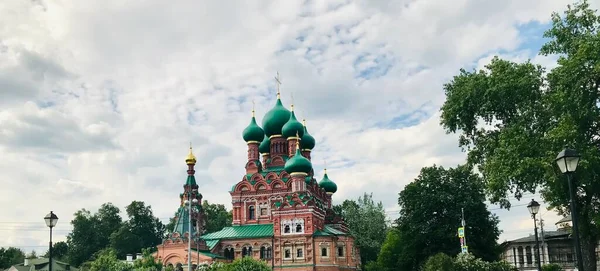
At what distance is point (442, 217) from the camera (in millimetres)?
43625

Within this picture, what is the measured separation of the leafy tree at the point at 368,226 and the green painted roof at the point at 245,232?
1181 cm

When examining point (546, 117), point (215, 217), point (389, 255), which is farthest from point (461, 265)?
point (215, 217)

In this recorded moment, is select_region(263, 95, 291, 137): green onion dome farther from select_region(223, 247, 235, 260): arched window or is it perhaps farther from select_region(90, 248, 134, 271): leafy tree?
select_region(90, 248, 134, 271): leafy tree

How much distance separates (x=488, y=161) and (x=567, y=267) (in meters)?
28.8

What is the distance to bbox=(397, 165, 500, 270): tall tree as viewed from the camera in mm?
42406

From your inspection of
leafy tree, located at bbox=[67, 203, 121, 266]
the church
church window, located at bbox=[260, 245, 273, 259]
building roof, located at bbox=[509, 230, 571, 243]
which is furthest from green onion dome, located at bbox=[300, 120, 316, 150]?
leafy tree, located at bbox=[67, 203, 121, 266]

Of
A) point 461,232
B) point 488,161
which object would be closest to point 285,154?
point 461,232

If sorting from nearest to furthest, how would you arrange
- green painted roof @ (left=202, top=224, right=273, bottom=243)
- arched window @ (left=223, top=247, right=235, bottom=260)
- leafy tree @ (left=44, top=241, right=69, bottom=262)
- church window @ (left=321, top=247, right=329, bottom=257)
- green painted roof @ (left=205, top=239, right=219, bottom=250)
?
church window @ (left=321, top=247, right=329, bottom=257), green painted roof @ (left=205, top=239, right=219, bottom=250), green painted roof @ (left=202, top=224, right=273, bottom=243), arched window @ (left=223, top=247, right=235, bottom=260), leafy tree @ (left=44, top=241, right=69, bottom=262)

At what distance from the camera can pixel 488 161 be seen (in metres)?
27.2

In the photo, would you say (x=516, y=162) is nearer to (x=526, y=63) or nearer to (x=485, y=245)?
(x=526, y=63)

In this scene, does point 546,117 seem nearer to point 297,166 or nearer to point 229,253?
point 297,166

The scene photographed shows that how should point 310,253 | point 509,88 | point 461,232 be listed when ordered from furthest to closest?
1. point 310,253
2. point 461,232
3. point 509,88

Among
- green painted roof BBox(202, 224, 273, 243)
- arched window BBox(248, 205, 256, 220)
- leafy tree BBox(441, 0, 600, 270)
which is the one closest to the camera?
leafy tree BBox(441, 0, 600, 270)

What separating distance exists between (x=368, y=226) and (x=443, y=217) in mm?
17688
